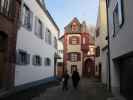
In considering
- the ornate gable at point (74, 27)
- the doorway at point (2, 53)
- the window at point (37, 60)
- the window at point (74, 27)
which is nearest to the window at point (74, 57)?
the ornate gable at point (74, 27)

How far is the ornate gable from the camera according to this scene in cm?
4217

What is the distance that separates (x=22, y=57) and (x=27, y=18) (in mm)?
3031

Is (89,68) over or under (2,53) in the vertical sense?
under

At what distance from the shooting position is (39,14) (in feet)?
63.4

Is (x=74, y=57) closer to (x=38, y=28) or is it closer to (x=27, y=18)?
(x=38, y=28)

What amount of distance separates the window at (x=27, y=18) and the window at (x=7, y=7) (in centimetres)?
188

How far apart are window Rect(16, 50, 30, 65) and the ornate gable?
2712 cm

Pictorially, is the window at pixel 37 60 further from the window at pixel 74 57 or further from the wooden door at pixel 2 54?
the window at pixel 74 57

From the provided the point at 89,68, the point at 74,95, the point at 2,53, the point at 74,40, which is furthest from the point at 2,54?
the point at 89,68

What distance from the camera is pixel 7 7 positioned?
12.1 meters

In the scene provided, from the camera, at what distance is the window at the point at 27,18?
48.5 ft

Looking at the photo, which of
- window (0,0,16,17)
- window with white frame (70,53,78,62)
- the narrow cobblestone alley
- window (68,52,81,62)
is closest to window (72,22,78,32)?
window (68,52,81,62)

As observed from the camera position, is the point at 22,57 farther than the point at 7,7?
Yes

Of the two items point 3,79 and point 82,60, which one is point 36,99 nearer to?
point 3,79
